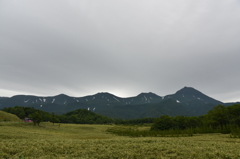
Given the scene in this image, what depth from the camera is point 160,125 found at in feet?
263

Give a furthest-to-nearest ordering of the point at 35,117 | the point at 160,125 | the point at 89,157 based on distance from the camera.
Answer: the point at 160,125
the point at 35,117
the point at 89,157

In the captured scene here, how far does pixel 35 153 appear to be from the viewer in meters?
13.1

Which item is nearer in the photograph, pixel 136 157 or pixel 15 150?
pixel 136 157

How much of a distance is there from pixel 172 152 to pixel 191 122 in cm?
8742

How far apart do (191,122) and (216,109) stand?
2332cm

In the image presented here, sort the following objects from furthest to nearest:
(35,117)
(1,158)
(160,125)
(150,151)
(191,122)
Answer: (191,122), (160,125), (35,117), (150,151), (1,158)

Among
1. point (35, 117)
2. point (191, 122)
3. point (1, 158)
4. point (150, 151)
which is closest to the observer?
point (1, 158)

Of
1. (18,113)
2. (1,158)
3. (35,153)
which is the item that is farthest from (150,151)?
(18,113)

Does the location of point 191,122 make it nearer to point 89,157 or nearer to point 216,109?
point 216,109

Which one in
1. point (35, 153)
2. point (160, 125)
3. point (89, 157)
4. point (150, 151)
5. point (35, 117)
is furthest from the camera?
point (160, 125)

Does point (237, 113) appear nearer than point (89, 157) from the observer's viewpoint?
No

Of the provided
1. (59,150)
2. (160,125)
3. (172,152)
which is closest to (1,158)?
(59,150)

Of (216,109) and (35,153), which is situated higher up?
(216,109)

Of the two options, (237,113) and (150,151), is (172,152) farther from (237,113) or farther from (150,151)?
(237,113)
